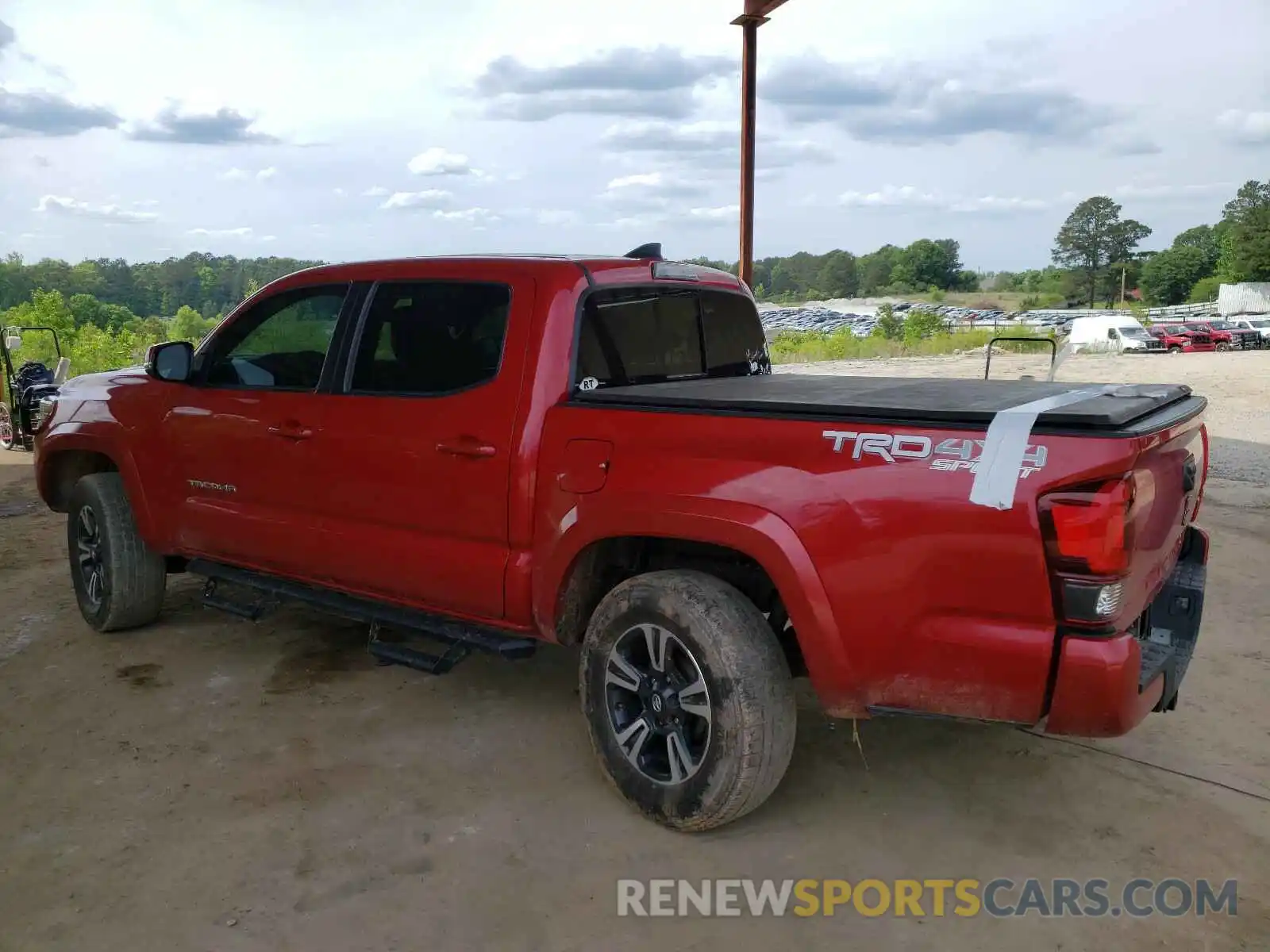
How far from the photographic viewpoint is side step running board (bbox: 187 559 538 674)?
11.9ft

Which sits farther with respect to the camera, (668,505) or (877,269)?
(877,269)

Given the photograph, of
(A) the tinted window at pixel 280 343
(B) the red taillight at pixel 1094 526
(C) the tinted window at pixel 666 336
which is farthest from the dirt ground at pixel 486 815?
(C) the tinted window at pixel 666 336

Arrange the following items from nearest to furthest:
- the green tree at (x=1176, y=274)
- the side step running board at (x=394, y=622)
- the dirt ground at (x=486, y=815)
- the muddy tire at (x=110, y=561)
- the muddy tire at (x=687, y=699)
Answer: the dirt ground at (x=486, y=815) < the muddy tire at (x=687, y=699) < the side step running board at (x=394, y=622) < the muddy tire at (x=110, y=561) < the green tree at (x=1176, y=274)

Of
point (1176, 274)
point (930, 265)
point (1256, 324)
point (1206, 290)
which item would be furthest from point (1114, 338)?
point (930, 265)

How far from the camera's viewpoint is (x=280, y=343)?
4.37 metres

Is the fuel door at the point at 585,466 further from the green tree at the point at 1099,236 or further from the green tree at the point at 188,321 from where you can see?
the green tree at the point at 1099,236

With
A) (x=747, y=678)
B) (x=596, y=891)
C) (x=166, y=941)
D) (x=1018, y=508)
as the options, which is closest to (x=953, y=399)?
(x=1018, y=508)

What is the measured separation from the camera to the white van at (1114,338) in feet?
116

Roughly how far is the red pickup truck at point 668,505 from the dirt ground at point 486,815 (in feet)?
1.14

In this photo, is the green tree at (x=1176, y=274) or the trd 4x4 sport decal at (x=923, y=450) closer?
the trd 4x4 sport decal at (x=923, y=450)

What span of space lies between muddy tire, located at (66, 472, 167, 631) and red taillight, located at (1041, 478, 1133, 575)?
4306 millimetres

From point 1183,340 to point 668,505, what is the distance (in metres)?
38.3

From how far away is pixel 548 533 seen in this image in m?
3.38

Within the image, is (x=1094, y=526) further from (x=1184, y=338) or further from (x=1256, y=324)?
(x=1256, y=324)
